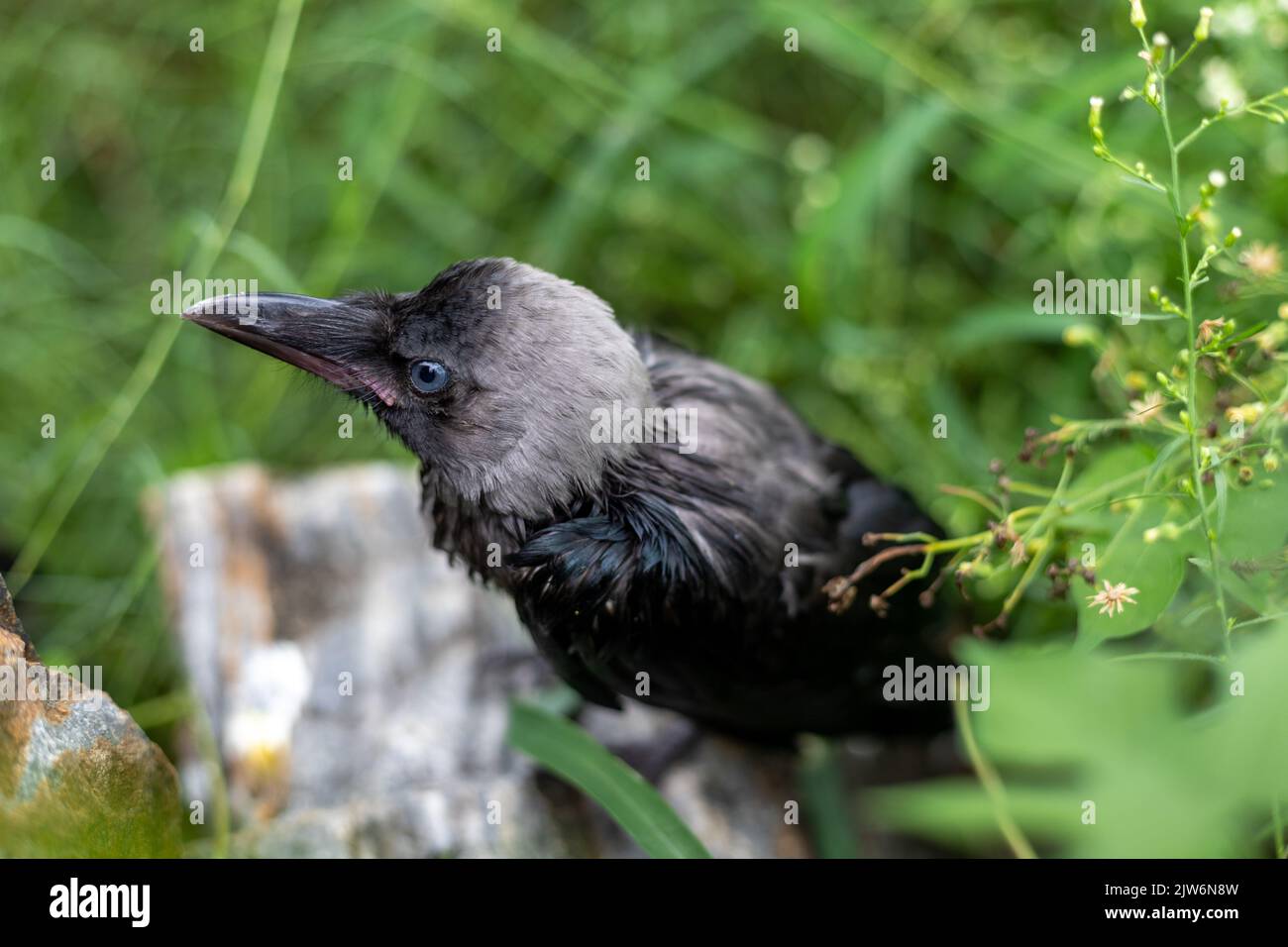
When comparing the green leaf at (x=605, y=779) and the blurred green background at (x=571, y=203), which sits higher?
the blurred green background at (x=571, y=203)

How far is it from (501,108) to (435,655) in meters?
2.12

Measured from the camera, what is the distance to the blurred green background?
339 centimetres

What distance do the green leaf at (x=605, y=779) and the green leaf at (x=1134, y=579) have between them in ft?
2.91

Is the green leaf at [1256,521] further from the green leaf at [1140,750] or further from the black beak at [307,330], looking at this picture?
the black beak at [307,330]

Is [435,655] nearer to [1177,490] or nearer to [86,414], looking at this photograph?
[86,414]

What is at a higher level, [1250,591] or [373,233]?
[373,233]

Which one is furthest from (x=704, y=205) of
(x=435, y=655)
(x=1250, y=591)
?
(x=1250, y=591)

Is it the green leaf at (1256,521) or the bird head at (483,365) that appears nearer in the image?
the green leaf at (1256,521)

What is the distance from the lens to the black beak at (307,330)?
224cm

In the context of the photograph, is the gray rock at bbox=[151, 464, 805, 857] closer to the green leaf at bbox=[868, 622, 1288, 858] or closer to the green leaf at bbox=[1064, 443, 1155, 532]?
the green leaf at bbox=[1064, 443, 1155, 532]

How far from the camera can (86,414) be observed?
3.43 m

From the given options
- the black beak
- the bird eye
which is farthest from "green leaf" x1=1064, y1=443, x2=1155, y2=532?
the black beak

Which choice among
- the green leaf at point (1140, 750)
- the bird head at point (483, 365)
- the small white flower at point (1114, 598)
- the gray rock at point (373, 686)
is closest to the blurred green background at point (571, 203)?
the gray rock at point (373, 686)

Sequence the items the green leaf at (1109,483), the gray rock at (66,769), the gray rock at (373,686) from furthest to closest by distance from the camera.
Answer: the gray rock at (373,686)
the green leaf at (1109,483)
the gray rock at (66,769)
